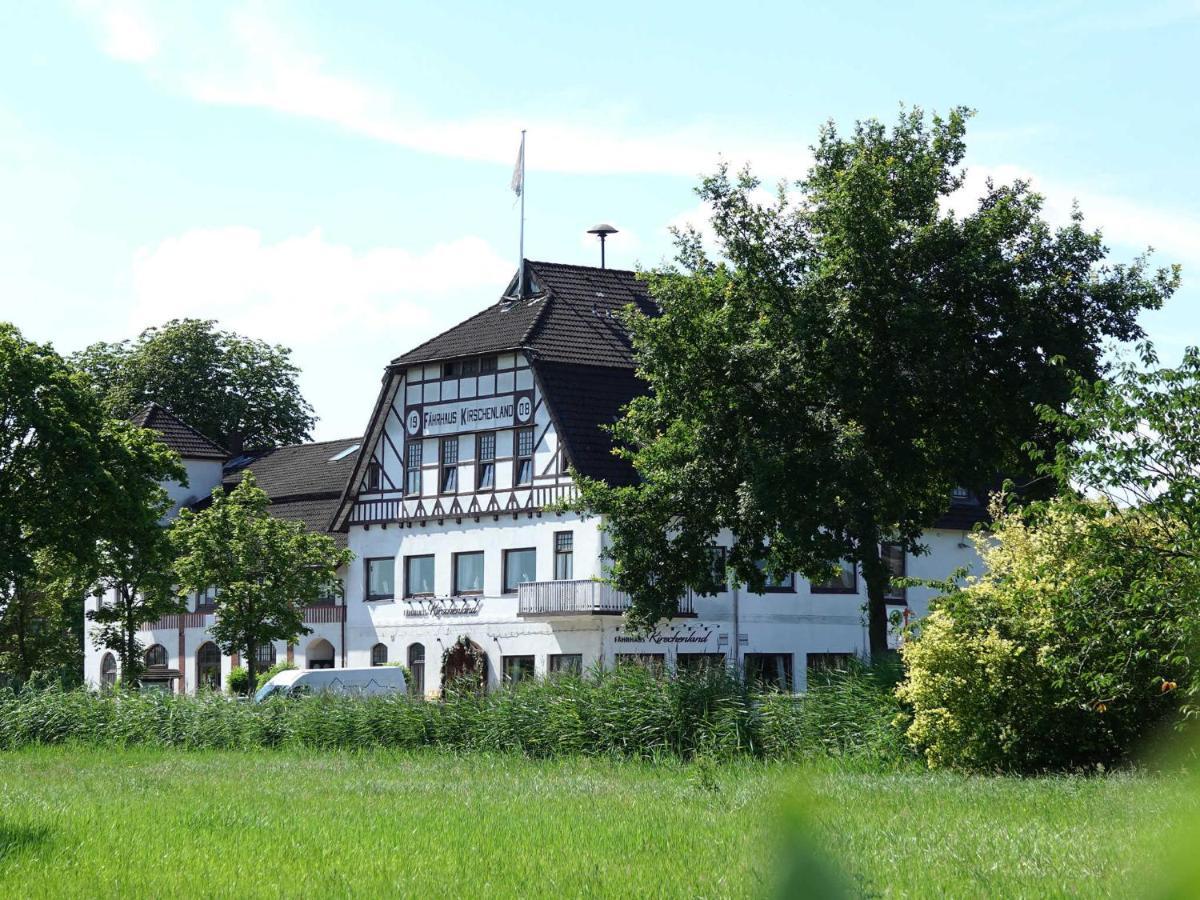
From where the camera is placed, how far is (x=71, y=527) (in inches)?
1718

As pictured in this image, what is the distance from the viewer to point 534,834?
15.3 m

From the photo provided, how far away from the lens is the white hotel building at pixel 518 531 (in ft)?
169

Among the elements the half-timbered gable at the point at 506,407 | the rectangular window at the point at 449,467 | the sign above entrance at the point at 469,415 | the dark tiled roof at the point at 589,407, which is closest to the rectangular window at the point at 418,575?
the half-timbered gable at the point at 506,407

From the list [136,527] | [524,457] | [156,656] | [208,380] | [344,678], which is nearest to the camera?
[136,527]

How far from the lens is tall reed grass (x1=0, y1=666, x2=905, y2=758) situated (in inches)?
1048

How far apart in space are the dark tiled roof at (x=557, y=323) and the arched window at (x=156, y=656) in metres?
19.2

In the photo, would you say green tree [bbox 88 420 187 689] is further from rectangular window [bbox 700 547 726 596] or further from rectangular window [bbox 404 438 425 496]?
rectangular window [bbox 700 547 726 596]

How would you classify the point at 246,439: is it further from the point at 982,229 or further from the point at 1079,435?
the point at 1079,435

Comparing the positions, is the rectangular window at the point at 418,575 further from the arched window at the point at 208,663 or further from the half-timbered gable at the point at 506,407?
the arched window at the point at 208,663

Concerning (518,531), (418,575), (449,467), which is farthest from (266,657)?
(518,531)

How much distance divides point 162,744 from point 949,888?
27.9 m

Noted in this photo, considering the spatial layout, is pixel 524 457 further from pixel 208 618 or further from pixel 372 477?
pixel 208 618

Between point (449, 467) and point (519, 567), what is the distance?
4287mm

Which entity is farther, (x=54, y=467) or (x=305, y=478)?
(x=305, y=478)
